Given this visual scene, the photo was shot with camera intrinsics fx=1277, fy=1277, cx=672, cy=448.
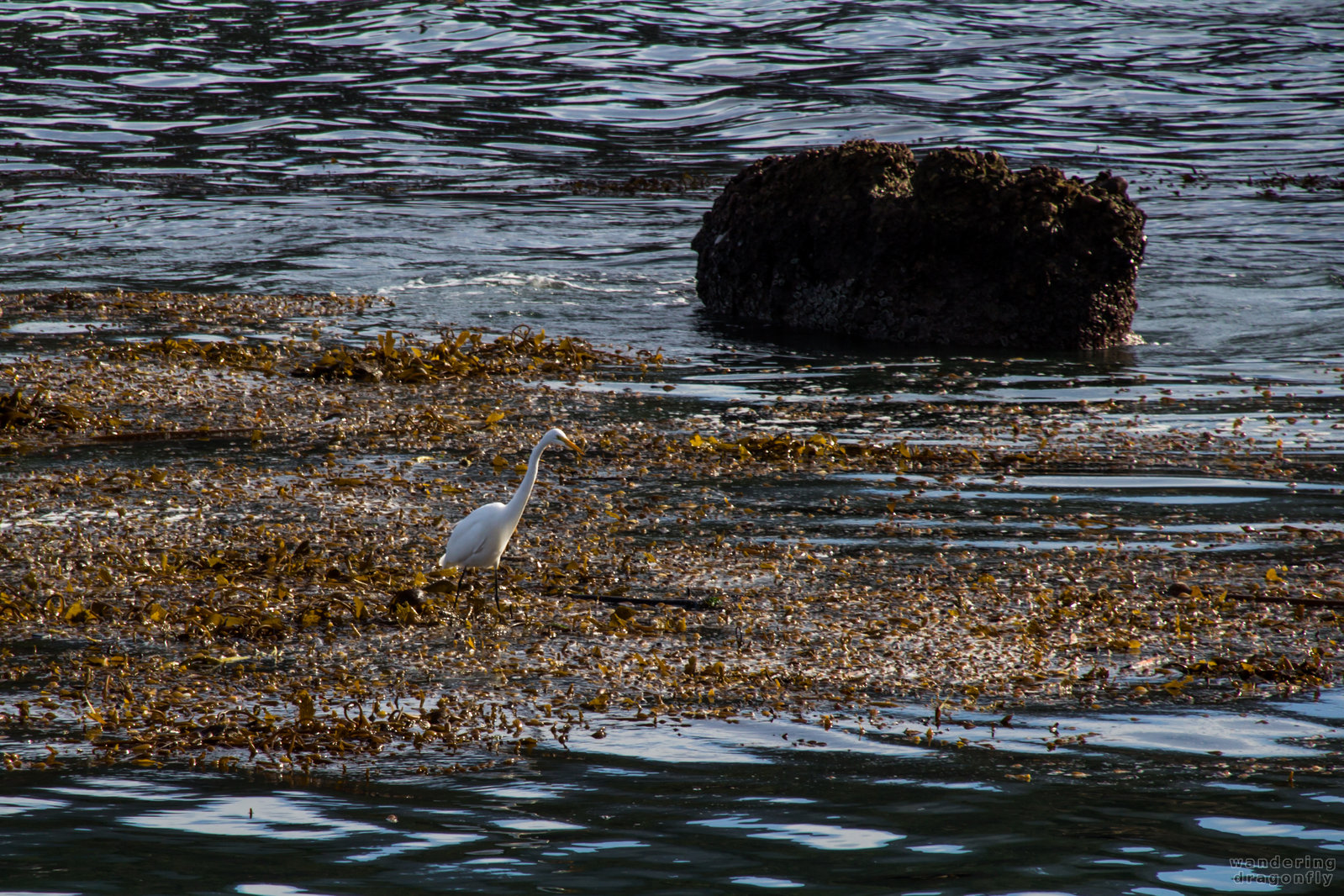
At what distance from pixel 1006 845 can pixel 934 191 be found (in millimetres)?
12656

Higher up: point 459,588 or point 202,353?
point 202,353

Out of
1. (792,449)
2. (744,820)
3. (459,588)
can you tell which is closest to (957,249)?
(792,449)

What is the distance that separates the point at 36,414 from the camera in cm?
1052

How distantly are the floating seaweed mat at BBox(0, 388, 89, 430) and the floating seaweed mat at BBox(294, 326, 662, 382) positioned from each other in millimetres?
2614

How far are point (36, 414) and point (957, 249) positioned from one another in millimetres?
10435

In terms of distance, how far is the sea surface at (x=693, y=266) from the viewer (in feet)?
13.9

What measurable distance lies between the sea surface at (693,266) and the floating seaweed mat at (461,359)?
3.50 ft

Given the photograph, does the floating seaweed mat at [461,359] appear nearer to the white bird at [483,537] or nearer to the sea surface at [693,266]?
the sea surface at [693,266]

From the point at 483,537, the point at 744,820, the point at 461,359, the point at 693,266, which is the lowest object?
the point at 744,820

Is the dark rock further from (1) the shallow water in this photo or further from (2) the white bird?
(1) the shallow water

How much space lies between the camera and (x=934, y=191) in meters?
15.9

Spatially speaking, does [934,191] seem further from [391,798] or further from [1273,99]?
[1273,99]

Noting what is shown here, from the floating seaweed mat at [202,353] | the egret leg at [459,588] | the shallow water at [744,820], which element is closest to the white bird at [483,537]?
the egret leg at [459,588]

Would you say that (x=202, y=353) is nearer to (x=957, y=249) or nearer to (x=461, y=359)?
(x=461, y=359)
